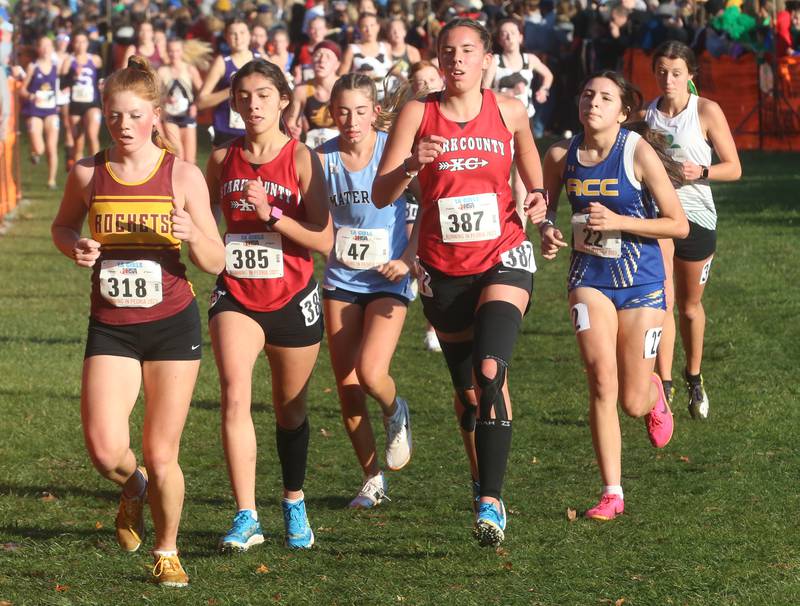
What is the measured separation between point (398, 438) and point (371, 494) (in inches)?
18.2

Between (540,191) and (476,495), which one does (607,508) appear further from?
(540,191)

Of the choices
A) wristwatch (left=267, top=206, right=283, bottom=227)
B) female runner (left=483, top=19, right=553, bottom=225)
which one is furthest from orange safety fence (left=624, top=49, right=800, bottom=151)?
wristwatch (left=267, top=206, right=283, bottom=227)

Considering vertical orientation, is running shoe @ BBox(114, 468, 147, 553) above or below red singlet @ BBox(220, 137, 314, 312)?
below

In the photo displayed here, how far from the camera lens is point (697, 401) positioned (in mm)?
8617

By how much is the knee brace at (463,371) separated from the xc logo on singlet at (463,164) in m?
0.78

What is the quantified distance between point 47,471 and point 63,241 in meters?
2.48

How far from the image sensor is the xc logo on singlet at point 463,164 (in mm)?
6152

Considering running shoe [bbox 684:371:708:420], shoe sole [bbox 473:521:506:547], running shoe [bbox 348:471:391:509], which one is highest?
shoe sole [bbox 473:521:506:547]

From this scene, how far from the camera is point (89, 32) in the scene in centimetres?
3441

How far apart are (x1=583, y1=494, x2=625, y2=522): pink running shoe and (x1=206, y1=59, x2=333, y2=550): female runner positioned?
127cm

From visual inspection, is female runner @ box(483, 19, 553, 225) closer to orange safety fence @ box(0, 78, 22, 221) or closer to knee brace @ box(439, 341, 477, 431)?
knee brace @ box(439, 341, 477, 431)

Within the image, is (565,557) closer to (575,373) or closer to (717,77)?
(575,373)

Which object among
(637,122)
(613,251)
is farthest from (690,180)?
(613,251)

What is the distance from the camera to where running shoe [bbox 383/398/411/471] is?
735 centimetres
